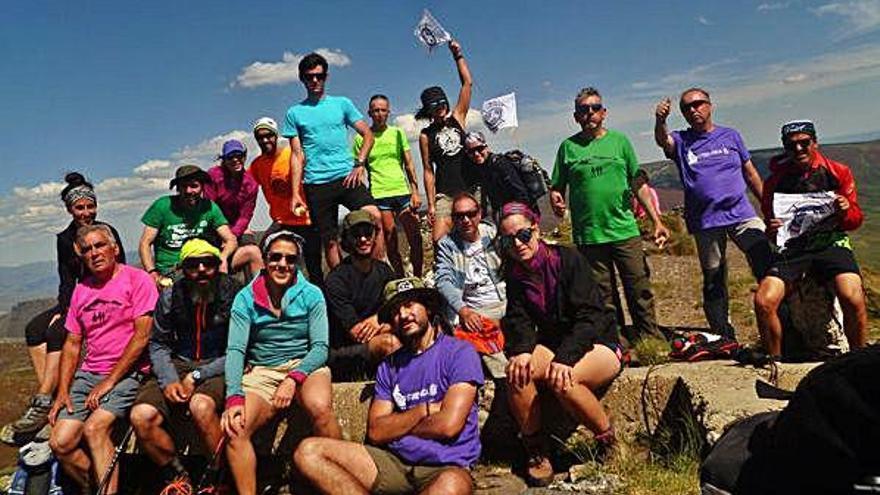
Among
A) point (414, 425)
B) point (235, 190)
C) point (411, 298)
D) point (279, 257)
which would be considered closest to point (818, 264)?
point (411, 298)

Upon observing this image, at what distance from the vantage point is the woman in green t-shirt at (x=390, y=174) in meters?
8.55

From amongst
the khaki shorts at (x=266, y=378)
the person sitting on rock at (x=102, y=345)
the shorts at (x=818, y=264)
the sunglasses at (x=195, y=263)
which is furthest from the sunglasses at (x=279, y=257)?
the shorts at (x=818, y=264)

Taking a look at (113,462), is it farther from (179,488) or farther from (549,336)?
(549,336)

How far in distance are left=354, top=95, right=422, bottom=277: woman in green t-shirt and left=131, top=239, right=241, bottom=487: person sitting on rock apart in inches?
108

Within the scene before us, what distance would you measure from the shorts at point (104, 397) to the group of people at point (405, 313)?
0.05 ft

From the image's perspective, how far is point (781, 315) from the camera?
19.2ft

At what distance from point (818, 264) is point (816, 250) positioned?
128 mm

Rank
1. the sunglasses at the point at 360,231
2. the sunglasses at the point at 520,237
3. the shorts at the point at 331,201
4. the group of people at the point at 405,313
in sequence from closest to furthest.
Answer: the group of people at the point at 405,313
the sunglasses at the point at 520,237
the sunglasses at the point at 360,231
the shorts at the point at 331,201

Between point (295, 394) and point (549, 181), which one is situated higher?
point (549, 181)

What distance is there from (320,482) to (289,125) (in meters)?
4.53

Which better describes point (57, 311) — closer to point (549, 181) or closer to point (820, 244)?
point (549, 181)

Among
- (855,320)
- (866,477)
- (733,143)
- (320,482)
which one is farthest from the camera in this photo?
(733,143)

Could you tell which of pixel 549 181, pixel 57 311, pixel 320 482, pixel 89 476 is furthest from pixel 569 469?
pixel 57 311

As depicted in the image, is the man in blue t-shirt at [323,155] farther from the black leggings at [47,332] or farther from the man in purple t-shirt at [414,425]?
the black leggings at [47,332]
